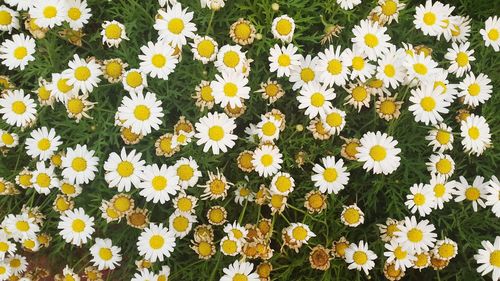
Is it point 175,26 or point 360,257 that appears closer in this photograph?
point 175,26

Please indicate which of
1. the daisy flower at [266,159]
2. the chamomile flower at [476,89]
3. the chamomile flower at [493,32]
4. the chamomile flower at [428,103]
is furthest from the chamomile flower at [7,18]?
the chamomile flower at [493,32]

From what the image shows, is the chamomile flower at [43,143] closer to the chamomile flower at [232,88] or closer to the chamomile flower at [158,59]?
the chamomile flower at [158,59]

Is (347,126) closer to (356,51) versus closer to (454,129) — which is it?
(356,51)

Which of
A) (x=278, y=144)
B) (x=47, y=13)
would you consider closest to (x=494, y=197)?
(x=278, y=144)

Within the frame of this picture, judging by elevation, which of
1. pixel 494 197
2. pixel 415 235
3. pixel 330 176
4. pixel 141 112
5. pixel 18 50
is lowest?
pixel 415 235

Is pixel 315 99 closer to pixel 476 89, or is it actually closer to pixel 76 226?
pixel 476 89

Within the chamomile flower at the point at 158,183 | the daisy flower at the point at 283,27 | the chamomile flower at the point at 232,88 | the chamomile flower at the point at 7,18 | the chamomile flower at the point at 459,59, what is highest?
the chamomile flower at the point at 7,18
